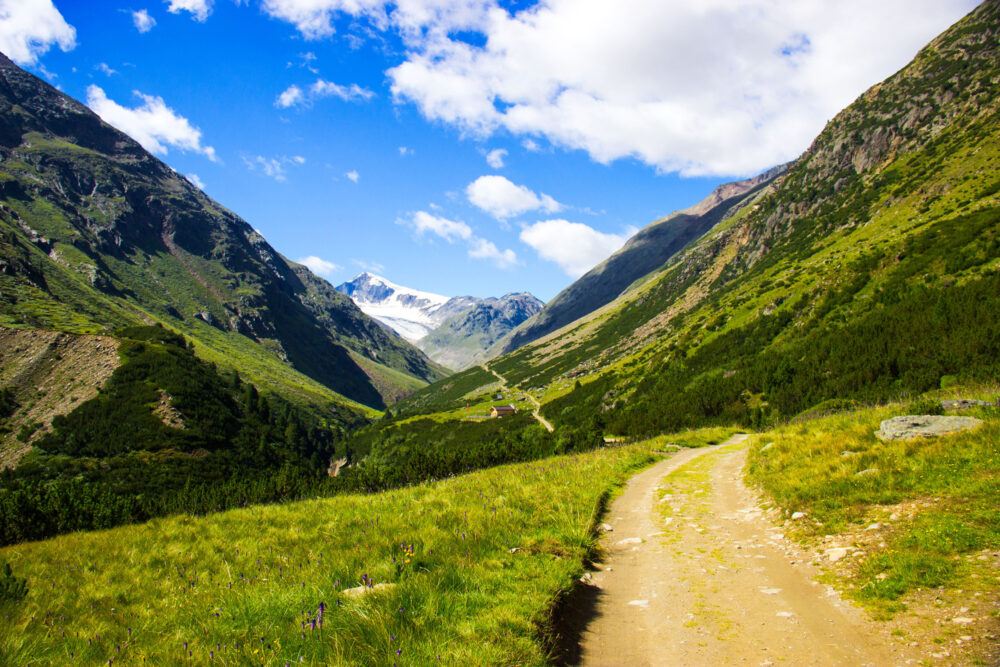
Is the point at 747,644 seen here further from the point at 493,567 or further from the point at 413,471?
the point at 413,471

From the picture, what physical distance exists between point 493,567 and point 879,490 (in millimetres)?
7585

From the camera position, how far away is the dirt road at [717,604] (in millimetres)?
4805

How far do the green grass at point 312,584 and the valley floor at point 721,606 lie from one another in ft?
2.51

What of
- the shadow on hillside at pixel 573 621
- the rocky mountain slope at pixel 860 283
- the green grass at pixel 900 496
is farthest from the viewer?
the rocky mountain slope at pixel 860 283

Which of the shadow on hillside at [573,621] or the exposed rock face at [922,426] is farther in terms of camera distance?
the exposed rock face at [922,426]

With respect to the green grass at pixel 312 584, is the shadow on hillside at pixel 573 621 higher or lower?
lower

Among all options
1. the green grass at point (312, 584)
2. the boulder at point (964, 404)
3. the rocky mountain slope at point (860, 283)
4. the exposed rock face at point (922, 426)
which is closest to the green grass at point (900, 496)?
the exposed rock face at point (922, 426)

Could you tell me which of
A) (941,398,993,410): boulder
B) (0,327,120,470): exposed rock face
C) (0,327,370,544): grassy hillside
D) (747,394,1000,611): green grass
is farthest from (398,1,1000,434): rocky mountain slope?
(0,327,120,470): exposed rock face

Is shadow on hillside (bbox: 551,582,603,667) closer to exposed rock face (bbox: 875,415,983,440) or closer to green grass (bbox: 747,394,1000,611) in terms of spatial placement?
green grass (bbox: 747,394,1000,611)

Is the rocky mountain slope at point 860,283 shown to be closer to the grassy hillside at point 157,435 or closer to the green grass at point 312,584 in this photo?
the green grass at point 312,584

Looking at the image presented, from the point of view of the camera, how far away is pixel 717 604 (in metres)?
6.02

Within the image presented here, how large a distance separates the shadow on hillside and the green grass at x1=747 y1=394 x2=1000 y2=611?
3.51 meters

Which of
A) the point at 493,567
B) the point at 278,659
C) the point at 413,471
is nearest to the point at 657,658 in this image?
the point at 493,567

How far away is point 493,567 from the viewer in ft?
22.3
